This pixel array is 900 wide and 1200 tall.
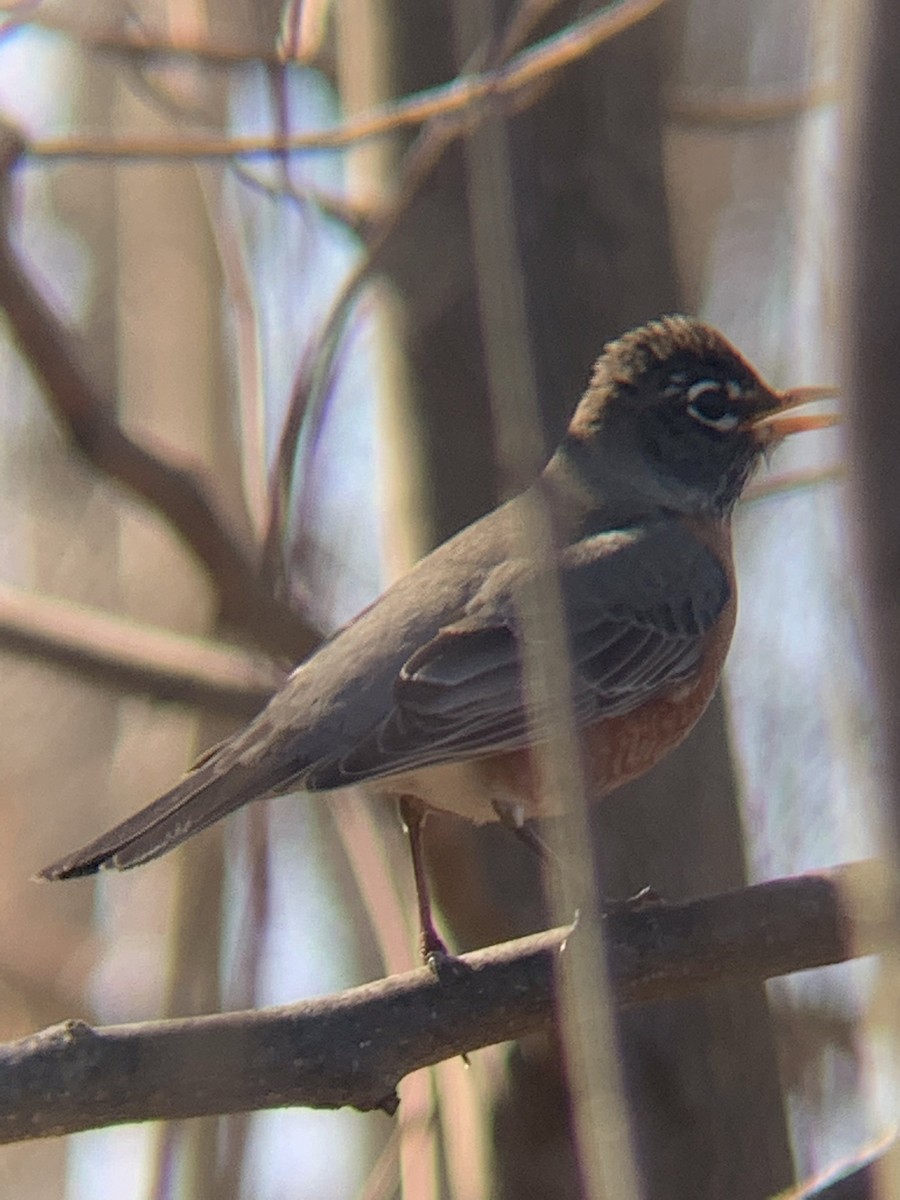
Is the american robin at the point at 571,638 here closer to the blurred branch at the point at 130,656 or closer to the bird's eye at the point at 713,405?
the bird's eye at the point at 713,405

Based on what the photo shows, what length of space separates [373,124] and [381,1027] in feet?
6.55

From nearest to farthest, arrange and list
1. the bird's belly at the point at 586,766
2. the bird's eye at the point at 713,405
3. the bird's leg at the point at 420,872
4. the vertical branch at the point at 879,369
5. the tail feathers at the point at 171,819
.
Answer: the vertical branch at the point at 879,369 → the tail feathers at the point at 171,819 → the bird's leg at the point at 420,872 → the bird's belly at the point at 586,766 → the bird's eye at the point at 713,405

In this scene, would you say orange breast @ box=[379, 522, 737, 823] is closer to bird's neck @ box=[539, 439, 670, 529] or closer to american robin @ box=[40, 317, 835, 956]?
american robin @ box=[40, 317, 835, 956]

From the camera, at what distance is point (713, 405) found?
436 cm

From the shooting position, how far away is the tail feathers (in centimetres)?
265

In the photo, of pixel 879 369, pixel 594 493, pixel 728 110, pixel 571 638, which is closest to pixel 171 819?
pixel 571 638

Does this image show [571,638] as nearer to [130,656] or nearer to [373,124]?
[130,656]

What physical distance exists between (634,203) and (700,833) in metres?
1.53

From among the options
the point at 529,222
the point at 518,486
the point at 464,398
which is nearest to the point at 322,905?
the point at 464,398

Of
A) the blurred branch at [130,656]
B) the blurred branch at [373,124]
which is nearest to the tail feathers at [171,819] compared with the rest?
the blurred branch at [130,656]

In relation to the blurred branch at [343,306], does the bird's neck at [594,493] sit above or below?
below

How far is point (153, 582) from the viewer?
553 centimetres

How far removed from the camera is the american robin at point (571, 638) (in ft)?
9.93

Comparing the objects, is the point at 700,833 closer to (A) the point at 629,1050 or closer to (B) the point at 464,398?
(A) the point at 629,1050
